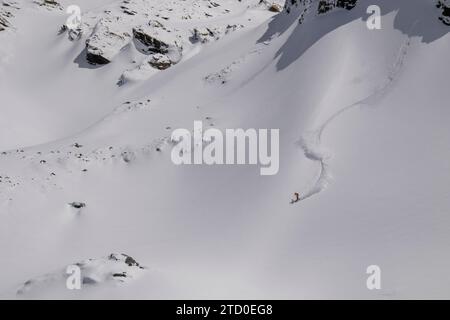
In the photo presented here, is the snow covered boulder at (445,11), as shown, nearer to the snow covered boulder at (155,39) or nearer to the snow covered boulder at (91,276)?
the snow covered boulder at (91,276)

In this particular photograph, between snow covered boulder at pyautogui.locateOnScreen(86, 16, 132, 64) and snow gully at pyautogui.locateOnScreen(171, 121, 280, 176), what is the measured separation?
24.7 m

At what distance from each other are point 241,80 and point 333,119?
12124 mm

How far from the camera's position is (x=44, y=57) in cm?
5616

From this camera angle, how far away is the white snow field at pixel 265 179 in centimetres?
1905

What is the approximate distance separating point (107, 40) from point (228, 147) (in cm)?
3140

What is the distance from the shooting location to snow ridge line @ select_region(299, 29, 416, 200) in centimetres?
2489

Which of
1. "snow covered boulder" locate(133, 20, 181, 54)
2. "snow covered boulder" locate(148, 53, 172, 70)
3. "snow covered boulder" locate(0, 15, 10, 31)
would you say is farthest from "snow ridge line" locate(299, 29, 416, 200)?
"snow covered boulder" locate(0, 15, 10, 31)

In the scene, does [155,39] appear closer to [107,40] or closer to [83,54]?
[107,40]

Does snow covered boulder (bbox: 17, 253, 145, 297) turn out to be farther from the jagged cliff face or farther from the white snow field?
the jagged cliff face

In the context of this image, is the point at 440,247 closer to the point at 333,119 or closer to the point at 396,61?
the point at 333,119

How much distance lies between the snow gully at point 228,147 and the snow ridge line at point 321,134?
196 centimetres

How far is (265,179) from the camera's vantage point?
27031 mm

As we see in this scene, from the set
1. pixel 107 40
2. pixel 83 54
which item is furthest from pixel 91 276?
pixel 107 40

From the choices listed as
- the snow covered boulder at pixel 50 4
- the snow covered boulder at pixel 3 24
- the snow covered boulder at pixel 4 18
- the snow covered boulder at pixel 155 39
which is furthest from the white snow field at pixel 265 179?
the snow covered boulder at pixel 50 4
